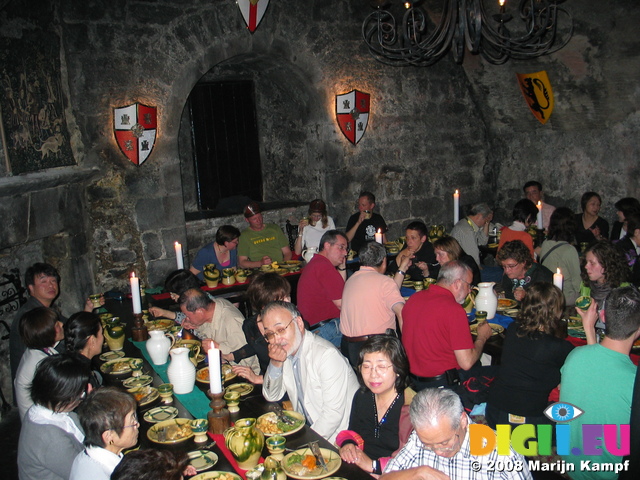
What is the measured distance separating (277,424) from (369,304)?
1.56 metres

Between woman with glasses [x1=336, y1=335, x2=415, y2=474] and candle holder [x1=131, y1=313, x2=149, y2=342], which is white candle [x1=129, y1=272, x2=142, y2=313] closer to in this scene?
candle holder [x1=131, y1=313, x2=149, y2=342]

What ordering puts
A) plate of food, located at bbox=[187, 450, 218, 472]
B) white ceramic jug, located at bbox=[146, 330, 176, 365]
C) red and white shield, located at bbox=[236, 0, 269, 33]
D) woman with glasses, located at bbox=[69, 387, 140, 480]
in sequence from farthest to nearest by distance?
red and white shield, located at bbox=[236, 0, 269, 33] < white ceramic jug, located at bbox=[146, 330, 176, 365] < plate of food, located at bbox=[187, 450, 218, 472] < woman with glasses, located at bbox=[69, 387, 140, 480]

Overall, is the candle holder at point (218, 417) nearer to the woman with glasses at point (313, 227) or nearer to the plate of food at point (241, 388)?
the plate of food at point (241, 388)

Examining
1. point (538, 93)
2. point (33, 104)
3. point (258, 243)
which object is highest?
point (538, 93)

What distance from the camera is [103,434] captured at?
103 inches

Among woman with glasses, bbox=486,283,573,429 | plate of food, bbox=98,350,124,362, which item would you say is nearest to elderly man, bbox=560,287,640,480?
woman with glasses, bbox=486,283,573,429

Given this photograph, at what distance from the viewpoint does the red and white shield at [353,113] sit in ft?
26.9

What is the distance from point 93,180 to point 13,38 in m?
1.74

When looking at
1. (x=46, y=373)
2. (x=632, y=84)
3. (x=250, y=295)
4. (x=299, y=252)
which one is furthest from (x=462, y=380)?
(x=632, y=84)

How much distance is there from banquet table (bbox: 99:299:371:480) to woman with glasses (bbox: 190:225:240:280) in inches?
76.2

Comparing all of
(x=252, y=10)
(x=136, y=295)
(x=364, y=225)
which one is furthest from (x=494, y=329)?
(x=252, y=10)

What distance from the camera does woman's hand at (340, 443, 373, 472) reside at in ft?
9.03

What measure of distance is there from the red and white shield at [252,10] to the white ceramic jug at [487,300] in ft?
14.9

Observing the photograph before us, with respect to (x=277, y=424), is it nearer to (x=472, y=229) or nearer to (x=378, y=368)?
(x=378, y=368)
